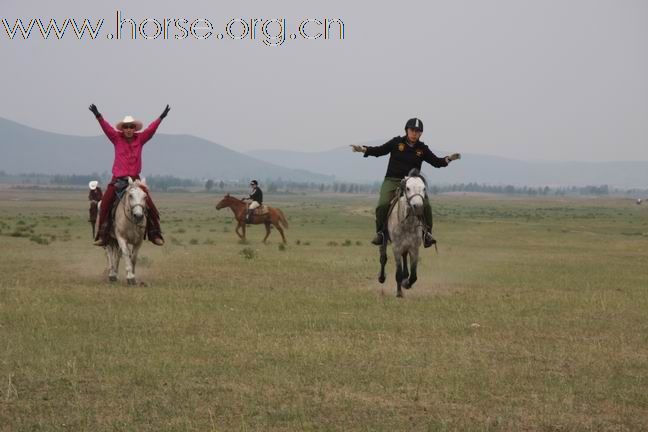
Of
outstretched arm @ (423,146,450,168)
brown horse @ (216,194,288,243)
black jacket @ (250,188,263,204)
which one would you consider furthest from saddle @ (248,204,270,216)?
outstretched arm @ (423,146,450,168)

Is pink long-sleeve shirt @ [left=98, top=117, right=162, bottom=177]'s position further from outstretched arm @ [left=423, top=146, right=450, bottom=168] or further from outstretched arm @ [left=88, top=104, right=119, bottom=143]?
outstretched arm @ [left=423, top=146, right=450, bottom=168]

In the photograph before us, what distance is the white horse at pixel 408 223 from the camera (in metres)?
14.5

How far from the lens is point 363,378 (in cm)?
876

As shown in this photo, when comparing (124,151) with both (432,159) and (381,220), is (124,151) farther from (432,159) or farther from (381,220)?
(432,159)

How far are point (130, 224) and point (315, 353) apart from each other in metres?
7.61

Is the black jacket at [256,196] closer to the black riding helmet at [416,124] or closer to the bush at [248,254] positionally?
the bush at [248,254]

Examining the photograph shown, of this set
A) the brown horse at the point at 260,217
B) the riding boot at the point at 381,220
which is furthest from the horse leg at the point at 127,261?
the brown horse at the point at 260,217

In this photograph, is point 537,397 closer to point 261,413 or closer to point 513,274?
point 261,413

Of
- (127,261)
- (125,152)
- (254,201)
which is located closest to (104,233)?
(127,261)

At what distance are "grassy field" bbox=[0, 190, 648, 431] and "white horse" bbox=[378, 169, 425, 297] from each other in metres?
0.59

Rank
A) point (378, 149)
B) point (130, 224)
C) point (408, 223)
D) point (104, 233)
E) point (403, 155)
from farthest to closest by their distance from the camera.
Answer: point (104, 233)
point (130, 224)
point (378, 149)
point (403, 155)
point (408, 223)

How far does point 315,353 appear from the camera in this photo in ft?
32.5

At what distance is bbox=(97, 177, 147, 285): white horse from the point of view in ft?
53.0

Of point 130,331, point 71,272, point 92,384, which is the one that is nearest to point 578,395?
point 92,384
